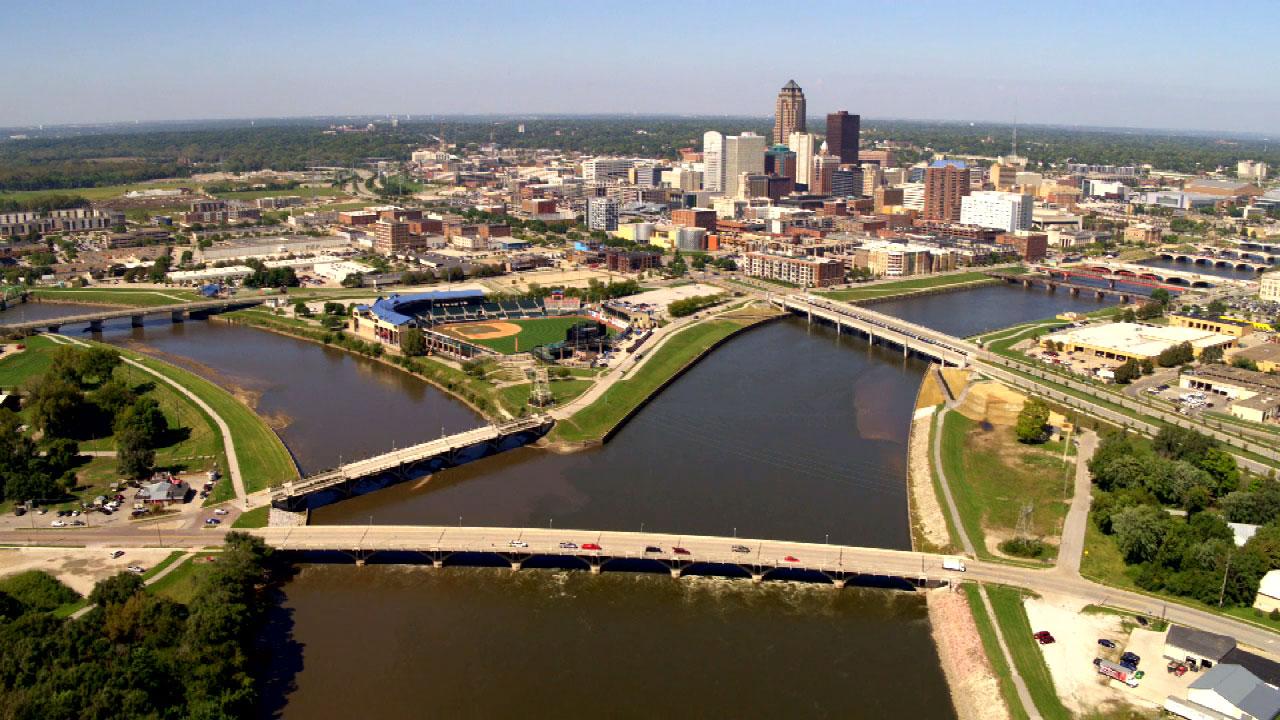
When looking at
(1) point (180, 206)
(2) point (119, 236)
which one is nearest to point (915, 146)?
(1) point (180, 206)

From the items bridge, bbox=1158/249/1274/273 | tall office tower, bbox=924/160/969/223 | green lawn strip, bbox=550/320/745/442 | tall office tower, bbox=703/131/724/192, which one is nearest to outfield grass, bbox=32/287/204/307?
green lawn strip, bbox=550/320/745/442

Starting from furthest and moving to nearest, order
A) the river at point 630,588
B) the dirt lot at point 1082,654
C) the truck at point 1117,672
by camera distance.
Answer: the river at point 630,588, the truck at point 1117,672, the dirt lot at point 1082,654

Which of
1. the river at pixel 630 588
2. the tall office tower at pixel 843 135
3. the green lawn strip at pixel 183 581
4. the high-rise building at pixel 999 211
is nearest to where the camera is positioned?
the river at pixel 630 588

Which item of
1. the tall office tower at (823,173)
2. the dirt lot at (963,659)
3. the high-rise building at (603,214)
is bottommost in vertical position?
the dirt lot at (963,659)

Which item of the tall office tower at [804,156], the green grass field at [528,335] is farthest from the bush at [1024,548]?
the tall office tower at [804,156]

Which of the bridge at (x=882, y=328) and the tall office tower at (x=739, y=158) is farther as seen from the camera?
the tall office tower at (x=739, y=158)

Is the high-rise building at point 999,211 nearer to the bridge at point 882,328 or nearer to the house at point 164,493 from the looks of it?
the bridge at point 882,328

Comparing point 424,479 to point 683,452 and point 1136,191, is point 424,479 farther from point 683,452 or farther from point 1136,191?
point 1136,191

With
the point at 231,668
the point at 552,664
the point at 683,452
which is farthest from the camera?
the point at 683,452
